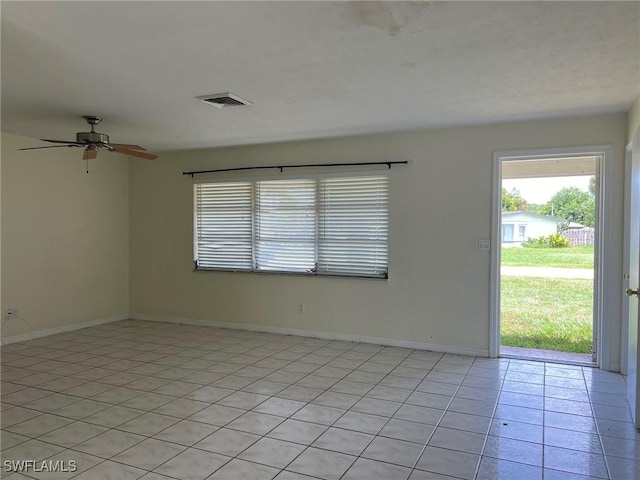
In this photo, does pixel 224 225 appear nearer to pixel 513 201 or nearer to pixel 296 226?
pixel 296 226

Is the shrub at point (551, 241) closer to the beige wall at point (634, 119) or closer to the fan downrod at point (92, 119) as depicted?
the beige wall at point (634, 119)

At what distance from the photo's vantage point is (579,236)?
6500mm

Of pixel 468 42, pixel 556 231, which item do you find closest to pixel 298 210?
pixel 468 42

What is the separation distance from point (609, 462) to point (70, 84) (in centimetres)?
438

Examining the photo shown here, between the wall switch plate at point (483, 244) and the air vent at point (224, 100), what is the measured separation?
8.96 feet

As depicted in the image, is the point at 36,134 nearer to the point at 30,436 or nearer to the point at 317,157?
the point at 317,157

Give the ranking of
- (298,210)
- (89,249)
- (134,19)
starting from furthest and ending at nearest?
(89,249), (298,210), (134,19)

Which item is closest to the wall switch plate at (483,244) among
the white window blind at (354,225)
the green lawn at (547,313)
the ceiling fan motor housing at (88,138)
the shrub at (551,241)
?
the white window blind at (354,225)

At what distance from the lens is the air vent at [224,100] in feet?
11.8

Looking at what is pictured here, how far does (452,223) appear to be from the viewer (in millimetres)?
4793

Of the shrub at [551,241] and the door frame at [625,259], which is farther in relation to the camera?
the shrub at [551,241]

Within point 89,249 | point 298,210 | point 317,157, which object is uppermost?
point 317,157

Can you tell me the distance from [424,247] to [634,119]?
86.9 inches

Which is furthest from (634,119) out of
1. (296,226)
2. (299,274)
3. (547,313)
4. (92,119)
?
(92,119)
